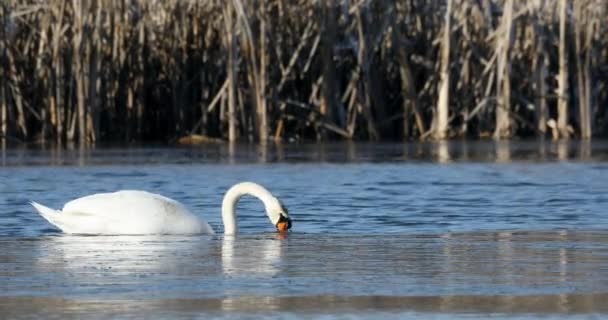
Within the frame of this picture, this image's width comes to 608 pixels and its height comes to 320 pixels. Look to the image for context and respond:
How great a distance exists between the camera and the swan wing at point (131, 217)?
9.47 metres

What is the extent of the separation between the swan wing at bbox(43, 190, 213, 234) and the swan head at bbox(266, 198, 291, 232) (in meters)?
0.41

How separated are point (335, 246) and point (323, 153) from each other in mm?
9944

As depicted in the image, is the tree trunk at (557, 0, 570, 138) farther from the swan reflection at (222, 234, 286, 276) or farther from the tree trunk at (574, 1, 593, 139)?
the swan reflection at (222, 234, 286, 276)

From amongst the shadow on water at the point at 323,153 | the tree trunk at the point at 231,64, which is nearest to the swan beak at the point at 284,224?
the shadow on water at the point at 323,153

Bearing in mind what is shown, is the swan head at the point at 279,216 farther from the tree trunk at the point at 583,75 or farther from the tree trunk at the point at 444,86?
the tree trunk at the point at 583,75

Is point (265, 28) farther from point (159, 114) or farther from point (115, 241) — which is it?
point (115, 241)

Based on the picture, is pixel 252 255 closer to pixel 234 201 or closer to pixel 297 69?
pixel 234 201

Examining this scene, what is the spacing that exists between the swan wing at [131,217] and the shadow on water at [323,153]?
22.8ft

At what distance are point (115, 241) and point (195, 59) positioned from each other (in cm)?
1232

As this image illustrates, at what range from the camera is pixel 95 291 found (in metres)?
6.55

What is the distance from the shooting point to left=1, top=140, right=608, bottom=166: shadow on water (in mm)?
17156

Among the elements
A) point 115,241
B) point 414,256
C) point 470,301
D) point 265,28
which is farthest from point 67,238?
point 265,28

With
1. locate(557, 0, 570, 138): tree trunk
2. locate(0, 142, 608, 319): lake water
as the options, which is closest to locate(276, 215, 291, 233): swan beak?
locate(0, 142, 608, 319): lake water

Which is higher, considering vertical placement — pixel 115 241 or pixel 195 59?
pixel 195 59
